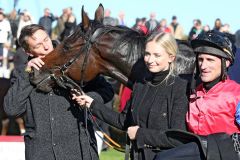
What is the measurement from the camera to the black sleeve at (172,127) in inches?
164

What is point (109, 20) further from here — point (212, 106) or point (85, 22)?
point (212, 106)

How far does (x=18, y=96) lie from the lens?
522 cm

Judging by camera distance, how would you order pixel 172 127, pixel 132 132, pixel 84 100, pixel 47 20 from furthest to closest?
1. pixel 47 20
2. pixel 84 100
3. pixel 132 132
4. pixel 172 127

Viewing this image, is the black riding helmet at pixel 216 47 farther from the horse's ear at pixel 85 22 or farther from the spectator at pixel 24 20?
the spectator at pixel 24 20

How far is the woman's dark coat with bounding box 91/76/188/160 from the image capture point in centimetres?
423

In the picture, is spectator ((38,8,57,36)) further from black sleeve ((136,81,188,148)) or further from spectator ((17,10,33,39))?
black sleeve ((136,81,188,148))

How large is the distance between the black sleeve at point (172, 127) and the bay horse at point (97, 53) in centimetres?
160

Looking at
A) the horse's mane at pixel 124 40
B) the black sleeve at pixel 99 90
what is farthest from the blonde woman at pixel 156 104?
the horse's mane at pixel 124 40

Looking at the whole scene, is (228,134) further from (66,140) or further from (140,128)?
(66,140)

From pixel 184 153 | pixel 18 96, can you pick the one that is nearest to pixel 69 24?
pixel 18 96

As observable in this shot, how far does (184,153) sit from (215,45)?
752 millimetres

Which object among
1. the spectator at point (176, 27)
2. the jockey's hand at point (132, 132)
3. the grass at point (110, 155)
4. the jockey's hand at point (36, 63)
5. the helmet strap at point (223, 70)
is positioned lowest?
the grass at point (110, 155)

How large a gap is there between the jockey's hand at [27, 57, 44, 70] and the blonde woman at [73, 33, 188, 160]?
1.23m

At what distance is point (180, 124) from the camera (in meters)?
4.22
